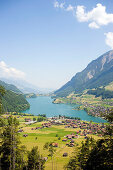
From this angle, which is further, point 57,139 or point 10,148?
point 57,139

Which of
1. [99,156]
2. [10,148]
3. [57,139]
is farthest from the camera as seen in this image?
[57,139]

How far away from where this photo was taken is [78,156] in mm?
34250

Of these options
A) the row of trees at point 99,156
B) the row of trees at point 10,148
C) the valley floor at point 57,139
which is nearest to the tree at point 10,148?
the row of trees at point 10,148

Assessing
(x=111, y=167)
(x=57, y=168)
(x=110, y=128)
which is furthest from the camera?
(x=57, y=168)

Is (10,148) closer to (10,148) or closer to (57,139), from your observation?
(10,148)

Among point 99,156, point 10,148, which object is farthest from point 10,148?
point 99,156

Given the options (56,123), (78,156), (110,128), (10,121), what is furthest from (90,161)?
(56,123)

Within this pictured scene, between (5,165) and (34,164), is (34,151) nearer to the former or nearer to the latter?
(34,164)

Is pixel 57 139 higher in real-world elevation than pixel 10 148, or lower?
lower

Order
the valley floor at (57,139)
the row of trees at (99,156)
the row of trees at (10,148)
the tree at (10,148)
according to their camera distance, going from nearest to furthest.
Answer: the row of trees at (99,156)
the tree at (10,148)
the row of trees at (10,148)
the valley floor at (57,139)

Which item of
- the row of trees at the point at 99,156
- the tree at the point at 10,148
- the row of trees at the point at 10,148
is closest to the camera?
the row of trees at the point at 99,156

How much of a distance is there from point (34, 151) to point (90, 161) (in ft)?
55.6

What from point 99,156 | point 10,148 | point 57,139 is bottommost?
point 57,139

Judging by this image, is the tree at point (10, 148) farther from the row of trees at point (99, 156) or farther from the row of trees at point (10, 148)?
the row of trees at point (99, 156)
